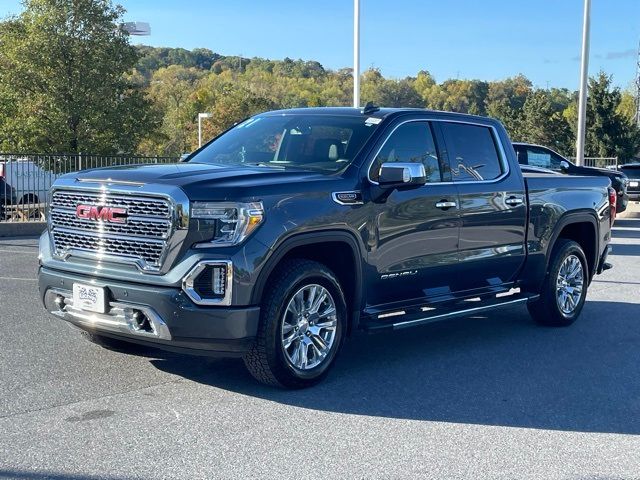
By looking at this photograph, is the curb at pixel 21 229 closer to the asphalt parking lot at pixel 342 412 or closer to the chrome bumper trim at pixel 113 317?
the asphalt parking lot at pixel 342 412

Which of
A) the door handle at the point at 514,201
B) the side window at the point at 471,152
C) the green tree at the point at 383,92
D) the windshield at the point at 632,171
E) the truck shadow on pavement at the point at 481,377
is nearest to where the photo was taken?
the truck shadow on pavement at the point at 481,377

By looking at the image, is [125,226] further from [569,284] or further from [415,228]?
[569,284]

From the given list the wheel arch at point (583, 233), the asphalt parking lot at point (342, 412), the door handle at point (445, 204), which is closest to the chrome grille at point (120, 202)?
the asphalt parking lot at point (342, 412)

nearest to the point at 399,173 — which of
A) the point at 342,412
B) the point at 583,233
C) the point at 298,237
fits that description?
the point at 298,237

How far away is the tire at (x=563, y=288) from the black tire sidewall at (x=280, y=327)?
3052 mm

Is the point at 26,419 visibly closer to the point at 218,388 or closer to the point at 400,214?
the point at 218,388

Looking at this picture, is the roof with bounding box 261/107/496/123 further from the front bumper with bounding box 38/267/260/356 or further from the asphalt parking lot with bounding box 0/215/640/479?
the front bumper with bounding box 38/267/260/356

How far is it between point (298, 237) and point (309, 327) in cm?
68

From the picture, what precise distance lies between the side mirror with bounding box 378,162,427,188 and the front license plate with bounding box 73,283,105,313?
218 cm

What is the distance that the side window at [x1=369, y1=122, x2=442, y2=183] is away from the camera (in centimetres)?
655

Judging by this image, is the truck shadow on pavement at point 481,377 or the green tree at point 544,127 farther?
the green tree at point 544,127

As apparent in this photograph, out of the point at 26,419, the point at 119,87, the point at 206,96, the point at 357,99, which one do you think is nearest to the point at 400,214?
the point at 26,419

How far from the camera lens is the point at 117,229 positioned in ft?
18.1

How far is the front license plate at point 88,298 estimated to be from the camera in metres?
5.46
